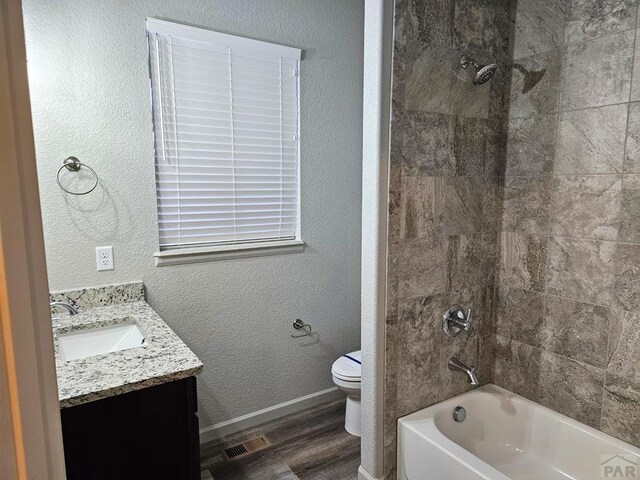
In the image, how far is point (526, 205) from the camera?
6.65 ft

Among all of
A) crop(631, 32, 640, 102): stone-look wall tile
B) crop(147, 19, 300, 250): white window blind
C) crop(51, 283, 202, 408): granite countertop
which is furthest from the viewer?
crop(147, 19, 300, 250): white window blind

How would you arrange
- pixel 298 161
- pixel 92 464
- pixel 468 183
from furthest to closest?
pixel 298 161 < pixel 468 183 < pixel 92 464

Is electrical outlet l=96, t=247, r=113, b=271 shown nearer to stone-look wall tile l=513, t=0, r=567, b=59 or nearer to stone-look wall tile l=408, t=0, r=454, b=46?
stone-look wall tile l=408, t=0, r=454, b=46

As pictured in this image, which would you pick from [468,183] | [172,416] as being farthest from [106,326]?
[468,183]

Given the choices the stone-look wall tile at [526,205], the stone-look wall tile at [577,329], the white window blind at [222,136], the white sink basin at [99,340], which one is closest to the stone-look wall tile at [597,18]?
the stone-look wall tile at [526,205]

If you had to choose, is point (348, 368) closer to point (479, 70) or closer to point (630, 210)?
point (630, 210)

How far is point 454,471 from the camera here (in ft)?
5.28

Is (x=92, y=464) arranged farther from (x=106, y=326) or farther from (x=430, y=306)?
(x=430, y=306)

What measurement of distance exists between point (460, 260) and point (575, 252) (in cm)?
49

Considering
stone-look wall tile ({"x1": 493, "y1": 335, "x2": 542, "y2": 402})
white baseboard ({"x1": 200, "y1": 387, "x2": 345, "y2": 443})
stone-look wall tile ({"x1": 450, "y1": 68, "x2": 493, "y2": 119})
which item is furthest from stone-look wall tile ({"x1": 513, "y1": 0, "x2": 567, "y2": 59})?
white baseboard ({"x1": 200, "y1": 387, "x2": 345, "y2": 443})

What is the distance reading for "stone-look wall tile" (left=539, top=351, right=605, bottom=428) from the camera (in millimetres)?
1817

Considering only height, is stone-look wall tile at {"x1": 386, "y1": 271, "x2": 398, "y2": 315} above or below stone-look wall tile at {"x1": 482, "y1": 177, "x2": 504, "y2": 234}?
below

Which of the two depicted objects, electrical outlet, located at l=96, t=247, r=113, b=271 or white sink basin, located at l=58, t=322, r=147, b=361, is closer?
white sink basin, located at l=58, t=322, r=147, b=361

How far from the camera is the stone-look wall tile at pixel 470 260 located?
1.99 meters
